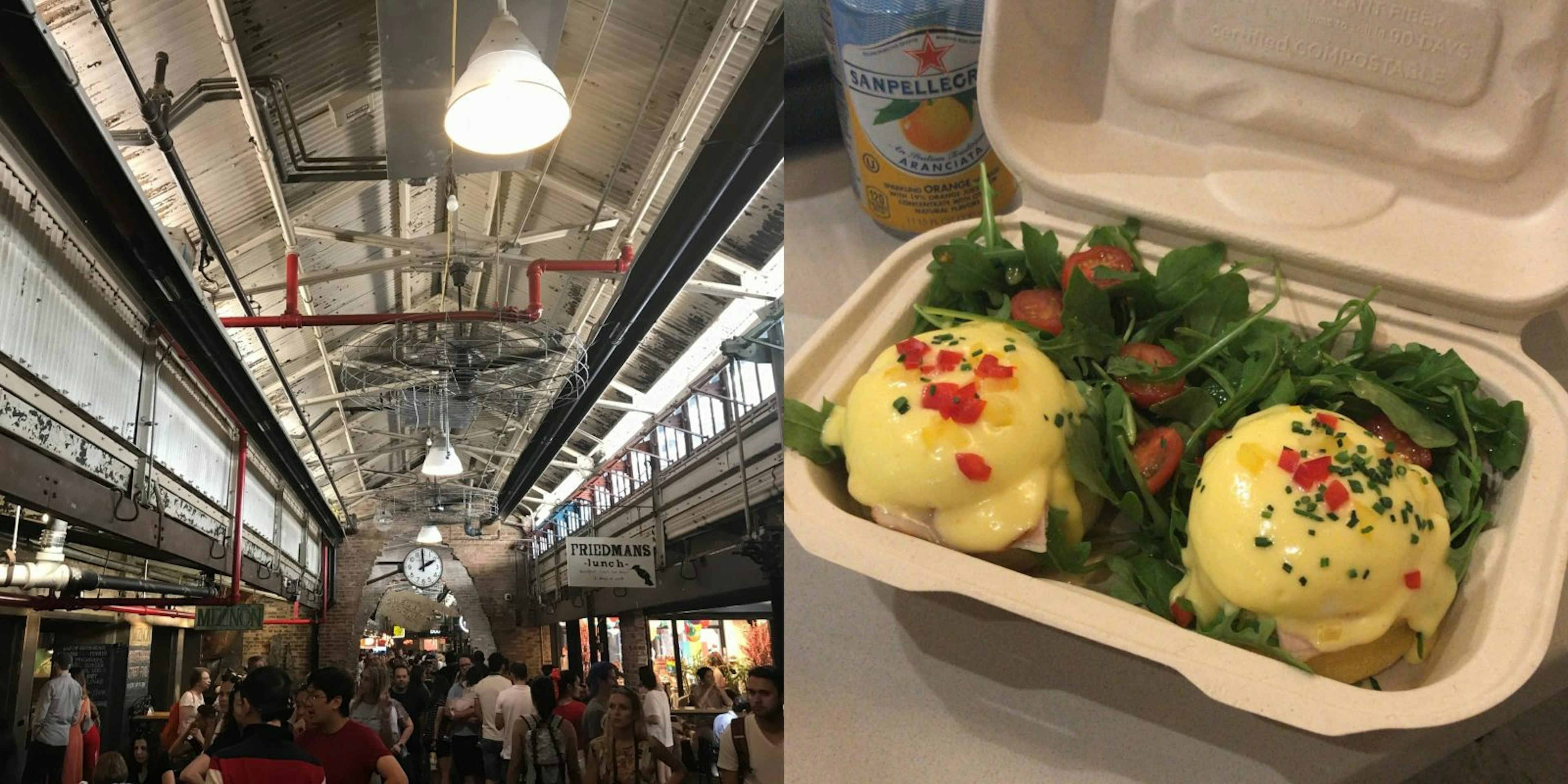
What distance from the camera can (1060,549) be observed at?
1.14 m

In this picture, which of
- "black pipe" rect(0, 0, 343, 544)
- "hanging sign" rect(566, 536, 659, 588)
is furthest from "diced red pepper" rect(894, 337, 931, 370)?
"black pipe" rect(0, 0, 343, 544)

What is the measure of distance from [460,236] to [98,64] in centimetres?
32

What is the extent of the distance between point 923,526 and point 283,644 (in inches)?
24.3

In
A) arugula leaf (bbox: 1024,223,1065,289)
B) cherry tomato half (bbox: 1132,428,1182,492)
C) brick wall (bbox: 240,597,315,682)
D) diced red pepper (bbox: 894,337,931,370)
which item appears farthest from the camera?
arugula leaf (bbox: 1024,223,1065,289)

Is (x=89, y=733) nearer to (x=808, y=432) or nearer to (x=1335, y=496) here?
(x=808, y=432)

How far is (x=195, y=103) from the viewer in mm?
898

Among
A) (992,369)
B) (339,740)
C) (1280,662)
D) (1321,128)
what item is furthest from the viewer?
(1321,128)

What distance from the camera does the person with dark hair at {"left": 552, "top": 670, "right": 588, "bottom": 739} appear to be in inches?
30.7

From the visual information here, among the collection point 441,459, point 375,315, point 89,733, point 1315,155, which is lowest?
point 89,733

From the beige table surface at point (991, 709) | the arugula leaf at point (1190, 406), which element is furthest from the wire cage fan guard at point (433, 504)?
the arugula leaf at point (1190, 406)

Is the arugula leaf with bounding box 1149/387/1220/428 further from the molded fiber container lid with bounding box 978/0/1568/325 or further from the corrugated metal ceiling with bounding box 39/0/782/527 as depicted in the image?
the corrugated metal ceiling with bounding box 39/0/782/527

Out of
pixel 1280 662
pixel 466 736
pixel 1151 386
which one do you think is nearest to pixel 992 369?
pixel 1151 386

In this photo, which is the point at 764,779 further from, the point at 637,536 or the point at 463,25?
the point at 463,25

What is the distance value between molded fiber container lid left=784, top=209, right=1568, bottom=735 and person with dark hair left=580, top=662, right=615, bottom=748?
277 mm
